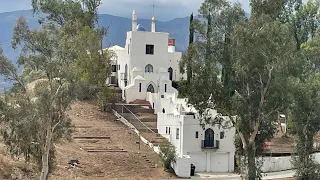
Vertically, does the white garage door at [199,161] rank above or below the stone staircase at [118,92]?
below

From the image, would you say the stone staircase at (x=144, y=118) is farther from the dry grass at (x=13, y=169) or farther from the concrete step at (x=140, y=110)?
the dry grass at (x=13, y=169)

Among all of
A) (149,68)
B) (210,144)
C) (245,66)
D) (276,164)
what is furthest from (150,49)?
(245,66)

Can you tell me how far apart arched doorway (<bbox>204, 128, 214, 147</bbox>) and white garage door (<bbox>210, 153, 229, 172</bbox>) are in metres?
0.87

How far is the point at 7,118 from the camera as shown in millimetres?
23000

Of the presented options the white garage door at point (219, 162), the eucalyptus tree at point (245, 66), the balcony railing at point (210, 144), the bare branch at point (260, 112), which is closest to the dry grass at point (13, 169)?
the eucalyptus tree at point (245, 66)

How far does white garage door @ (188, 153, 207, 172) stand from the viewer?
39969 millimetres

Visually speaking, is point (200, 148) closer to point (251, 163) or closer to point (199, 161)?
point (199, 161)

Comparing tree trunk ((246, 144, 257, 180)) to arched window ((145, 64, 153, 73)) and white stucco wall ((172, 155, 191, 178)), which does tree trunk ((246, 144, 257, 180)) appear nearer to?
white stucco wall ((172, 155, 191, 178))

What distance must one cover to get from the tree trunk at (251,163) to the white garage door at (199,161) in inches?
360

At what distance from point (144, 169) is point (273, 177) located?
10.1 meters

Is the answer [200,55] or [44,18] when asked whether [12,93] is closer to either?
[200,55]

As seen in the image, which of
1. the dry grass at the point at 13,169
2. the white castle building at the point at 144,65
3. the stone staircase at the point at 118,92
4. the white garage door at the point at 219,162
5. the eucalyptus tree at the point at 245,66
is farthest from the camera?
the white castle building at the point at 144,65

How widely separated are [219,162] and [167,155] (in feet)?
18.1

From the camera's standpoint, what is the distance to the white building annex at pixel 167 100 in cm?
4003
